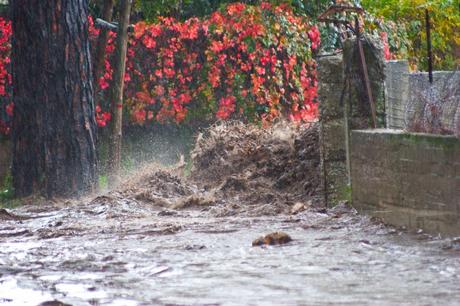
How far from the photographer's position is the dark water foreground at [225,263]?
20.3ft

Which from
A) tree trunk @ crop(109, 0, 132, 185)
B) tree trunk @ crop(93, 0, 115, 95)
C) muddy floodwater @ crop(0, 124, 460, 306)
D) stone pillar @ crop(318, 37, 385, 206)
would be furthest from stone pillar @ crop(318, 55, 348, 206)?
tree trunk @ crop(93, 0, 115, 95)

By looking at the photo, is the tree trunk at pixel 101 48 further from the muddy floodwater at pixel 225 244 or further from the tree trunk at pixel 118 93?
the muddy floodwater at pixel 225 244

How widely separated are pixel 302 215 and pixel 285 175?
1930 mm

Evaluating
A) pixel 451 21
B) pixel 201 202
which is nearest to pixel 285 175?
pixel 201 202

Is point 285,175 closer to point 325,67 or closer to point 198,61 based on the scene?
point 325,67

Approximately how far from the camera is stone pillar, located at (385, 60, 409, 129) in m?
10.3

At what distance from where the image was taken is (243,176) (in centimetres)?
1305

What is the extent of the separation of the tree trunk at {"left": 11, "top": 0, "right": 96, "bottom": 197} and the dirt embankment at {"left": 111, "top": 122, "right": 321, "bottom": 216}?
0.86 metres


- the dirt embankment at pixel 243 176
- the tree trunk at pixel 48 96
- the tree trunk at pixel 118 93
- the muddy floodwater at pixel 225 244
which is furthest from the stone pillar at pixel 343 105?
the tree trunk at pixel 118 93

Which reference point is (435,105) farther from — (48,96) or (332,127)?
(48,96)

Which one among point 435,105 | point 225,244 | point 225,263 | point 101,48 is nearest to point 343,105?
point 435,105

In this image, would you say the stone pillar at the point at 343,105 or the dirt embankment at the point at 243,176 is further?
the dirt embankment at the point at 243,176

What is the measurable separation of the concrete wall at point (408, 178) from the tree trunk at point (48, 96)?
4.38m

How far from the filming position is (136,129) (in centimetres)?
1700
